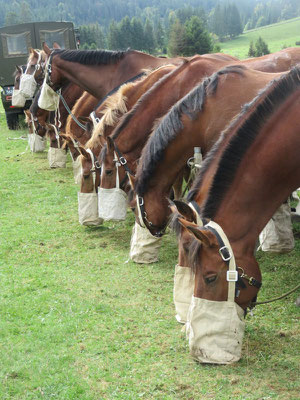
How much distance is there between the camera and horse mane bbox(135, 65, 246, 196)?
426 centimetres

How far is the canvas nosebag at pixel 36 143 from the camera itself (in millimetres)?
12547

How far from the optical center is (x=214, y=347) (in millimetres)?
3348

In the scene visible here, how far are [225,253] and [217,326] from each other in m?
0.50

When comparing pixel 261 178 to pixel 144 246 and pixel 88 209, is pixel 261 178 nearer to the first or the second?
pixel 144 246

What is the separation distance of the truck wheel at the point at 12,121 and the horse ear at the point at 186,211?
14514 millimetres

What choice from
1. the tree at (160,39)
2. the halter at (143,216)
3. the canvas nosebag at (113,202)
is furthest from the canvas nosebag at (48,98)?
the tree at (160,39)

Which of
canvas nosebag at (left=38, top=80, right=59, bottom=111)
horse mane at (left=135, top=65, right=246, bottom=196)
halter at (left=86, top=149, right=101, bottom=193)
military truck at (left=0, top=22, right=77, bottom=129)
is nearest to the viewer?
horse mane at (left=135, top=65, right=246, bottom=196)

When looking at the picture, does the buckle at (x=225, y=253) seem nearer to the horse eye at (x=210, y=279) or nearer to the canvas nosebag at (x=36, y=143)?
the horse eye at (x=210, y=279)

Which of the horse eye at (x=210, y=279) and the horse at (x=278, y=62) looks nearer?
the horse eye at (x=210, y=279)

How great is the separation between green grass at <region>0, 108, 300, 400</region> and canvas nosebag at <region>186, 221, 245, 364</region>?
0.09 metres

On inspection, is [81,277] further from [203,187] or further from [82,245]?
[203,187]

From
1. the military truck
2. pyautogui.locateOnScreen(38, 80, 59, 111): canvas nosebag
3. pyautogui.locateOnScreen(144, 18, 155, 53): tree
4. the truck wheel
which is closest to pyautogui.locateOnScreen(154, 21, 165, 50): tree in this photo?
pyautogui.locateOnScreen(144, 18, 155, 53): tree

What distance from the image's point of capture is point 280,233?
17.5 ft

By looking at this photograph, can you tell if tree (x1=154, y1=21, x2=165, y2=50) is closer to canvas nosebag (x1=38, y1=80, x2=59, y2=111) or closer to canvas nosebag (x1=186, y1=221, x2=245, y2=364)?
canvas nosebag (x1=38, y1=80, x2=59, y2=111)
